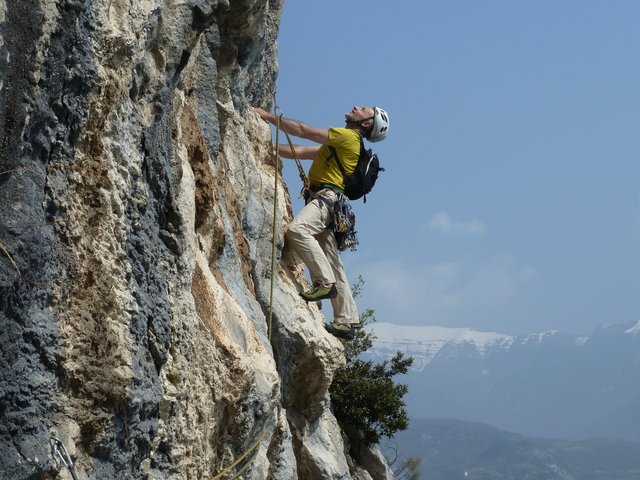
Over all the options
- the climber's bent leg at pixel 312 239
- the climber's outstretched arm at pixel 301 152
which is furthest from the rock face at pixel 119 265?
the climber's outstretched arm at pixel 301 152

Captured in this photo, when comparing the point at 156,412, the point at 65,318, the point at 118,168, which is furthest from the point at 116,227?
the point at 156,412

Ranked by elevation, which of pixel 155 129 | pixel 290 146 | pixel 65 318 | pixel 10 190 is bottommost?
pixel 65 318

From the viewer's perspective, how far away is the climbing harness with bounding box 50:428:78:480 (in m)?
4.25

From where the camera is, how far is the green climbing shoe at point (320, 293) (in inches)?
382

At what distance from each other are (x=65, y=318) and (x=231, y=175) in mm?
4875

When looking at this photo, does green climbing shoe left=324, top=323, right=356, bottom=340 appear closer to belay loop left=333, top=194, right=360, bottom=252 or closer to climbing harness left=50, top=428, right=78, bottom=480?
belay loop left=333, top=194, right=360, bottom=252

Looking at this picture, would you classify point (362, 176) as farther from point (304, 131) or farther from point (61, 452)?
point (61, 452)

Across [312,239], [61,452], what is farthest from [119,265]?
[312,239]

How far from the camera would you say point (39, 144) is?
4.54 m

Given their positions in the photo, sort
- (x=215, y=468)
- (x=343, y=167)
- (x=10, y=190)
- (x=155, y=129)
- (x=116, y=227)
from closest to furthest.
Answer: (x=10, y=190) → (x=116, y=227) → (x=155, y=129) → (x=215, y=468) → (x=343, y=167)

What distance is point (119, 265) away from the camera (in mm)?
5098

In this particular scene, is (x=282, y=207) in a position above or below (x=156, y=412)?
above

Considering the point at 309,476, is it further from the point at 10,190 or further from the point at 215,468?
the point at 10,190

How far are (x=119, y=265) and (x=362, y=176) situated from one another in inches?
218
